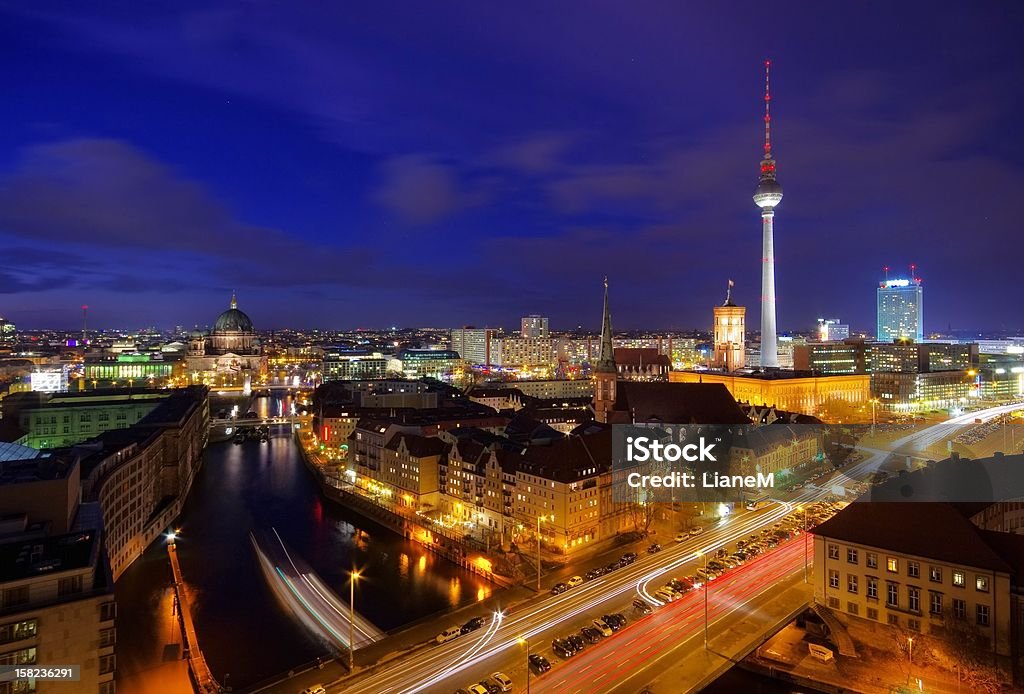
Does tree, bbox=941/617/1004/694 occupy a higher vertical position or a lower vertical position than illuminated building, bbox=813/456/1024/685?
lower

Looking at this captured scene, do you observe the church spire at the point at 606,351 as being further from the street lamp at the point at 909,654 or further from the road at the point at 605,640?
the street lamp at the point at 909,654

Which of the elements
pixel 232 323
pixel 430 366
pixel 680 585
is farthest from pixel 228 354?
pixel 680 585

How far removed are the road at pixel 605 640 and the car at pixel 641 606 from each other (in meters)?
0.21

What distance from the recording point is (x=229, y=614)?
1491 centimetres

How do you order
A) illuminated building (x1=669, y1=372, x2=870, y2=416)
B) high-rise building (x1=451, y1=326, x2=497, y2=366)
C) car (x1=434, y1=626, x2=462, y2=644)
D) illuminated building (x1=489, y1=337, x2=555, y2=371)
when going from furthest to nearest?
high-rise building (x1=451, y1=326, x2=497, y2=366) → illuminated building (x1=489, y1=337, x2=555, y2=371) → illuminated building (x1=669, y1=372, x2=870, y2=416) → car (x1=434, y1=626, x2=462, y2=644)

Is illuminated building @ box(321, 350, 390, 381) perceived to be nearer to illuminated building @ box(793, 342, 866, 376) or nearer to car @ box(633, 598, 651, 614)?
illuminated building @ box(793, 342, 866, 376)

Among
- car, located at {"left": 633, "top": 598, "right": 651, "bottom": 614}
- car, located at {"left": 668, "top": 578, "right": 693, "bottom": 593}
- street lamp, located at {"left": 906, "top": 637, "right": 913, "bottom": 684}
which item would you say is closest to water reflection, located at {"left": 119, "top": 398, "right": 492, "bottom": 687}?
car, located at {"left": 633, "top": 598, "right": 651, "bottom": 614}

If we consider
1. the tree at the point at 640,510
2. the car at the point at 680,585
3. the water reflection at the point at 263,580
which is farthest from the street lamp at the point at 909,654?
the water reflection at the point at 263,580

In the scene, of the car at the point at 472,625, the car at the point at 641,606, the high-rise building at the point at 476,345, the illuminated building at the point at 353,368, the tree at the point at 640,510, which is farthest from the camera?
the high-rise building at the point at 476,345

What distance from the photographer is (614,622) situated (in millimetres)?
11688

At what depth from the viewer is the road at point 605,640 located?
10180 millimetres

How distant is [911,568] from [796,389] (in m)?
33.9

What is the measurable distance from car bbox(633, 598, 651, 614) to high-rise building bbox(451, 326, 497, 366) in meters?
77.1

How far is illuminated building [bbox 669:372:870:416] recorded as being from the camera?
4134cm
